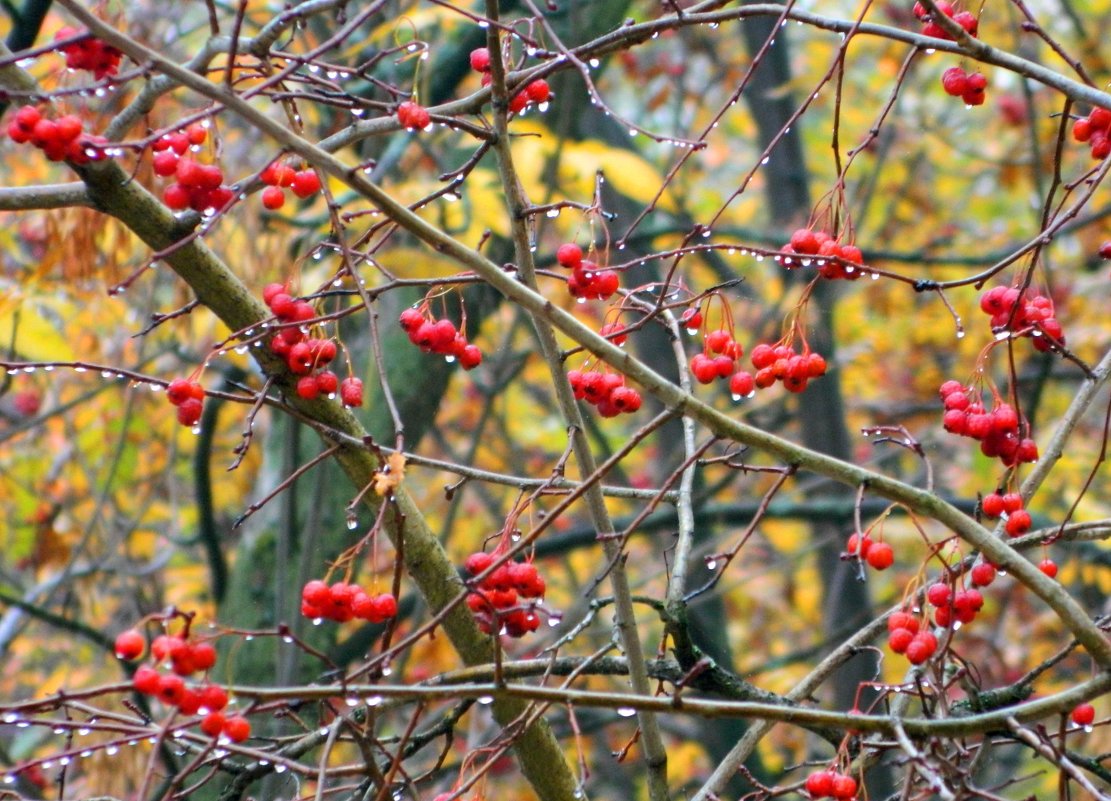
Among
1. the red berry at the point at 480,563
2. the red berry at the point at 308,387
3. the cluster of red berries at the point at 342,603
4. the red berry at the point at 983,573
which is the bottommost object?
the cluster of red berries at the point at 342,603

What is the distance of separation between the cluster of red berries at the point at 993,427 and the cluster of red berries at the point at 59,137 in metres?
1.18

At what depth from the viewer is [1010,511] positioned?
71.0 inches

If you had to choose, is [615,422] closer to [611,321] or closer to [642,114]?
[642,114]

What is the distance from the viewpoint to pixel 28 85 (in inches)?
68.3

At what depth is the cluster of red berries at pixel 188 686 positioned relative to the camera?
131 cm

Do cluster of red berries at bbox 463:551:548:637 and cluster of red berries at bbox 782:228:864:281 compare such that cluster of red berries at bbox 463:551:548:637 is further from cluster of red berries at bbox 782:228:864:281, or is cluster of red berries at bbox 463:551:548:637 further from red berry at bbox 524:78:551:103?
red berry at bbox 524:78:551:103

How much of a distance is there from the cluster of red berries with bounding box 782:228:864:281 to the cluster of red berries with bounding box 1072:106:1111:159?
407 mm

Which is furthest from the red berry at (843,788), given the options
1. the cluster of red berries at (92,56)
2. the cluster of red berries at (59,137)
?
the cluster of red berries at (92,56)

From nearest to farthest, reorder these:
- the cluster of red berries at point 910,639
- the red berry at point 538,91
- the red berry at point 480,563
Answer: the cluster of red berries at point 910,639 → the red berry at point 480,563 → the red berry at point 538,91

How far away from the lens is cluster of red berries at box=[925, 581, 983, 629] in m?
1.66

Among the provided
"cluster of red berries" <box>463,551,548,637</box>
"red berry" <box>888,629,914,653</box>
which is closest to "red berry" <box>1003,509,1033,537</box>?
"red berry" <box>888,629,914,653</box>

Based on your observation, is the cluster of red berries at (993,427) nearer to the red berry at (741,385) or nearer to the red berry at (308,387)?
the red berry at (741,385)

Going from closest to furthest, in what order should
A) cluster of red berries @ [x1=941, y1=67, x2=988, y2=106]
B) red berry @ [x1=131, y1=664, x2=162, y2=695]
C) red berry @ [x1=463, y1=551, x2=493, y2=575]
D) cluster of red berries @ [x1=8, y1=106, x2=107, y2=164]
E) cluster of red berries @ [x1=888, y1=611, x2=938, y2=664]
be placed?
red berry @ [x1=131, y1=664, x2=162, y2=695] < cluster of red berries @ [x1=8, y1=106, x2=107, y2=164] < cluster of red berries @ [x1=888, y1=611, x2=938, y2=664] < red berry @ [x1=463, y1=551, x2=493, y2=575] < cluster of red berries @ [x1=941, y1=67, x2=988, y2=106]

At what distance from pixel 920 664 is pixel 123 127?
1280mm
